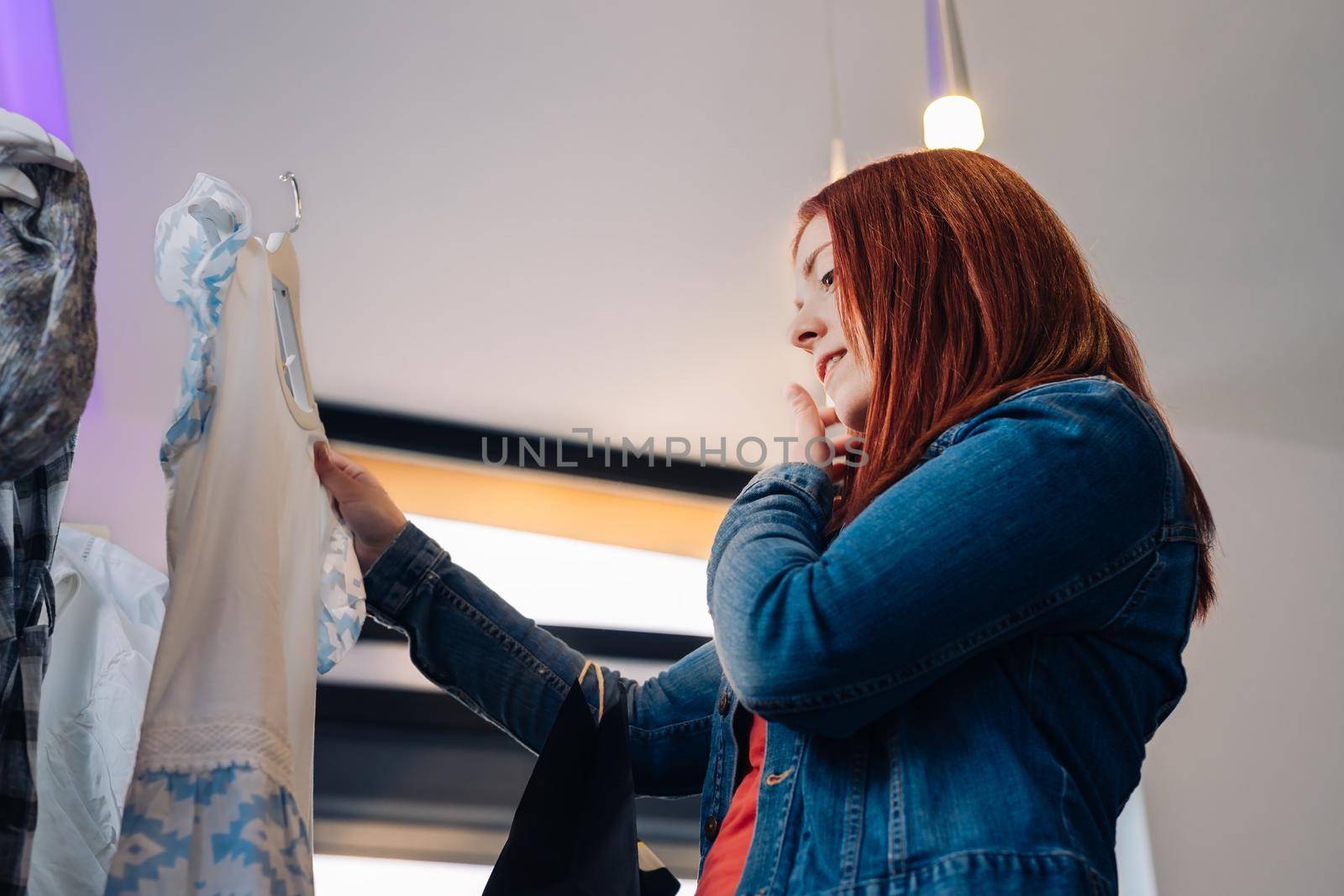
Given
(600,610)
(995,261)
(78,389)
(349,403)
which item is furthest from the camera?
(600,610)

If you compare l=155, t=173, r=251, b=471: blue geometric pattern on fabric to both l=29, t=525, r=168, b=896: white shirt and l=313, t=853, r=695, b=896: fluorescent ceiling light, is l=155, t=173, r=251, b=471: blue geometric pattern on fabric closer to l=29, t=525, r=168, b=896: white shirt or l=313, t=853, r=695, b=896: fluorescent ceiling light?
l=29, t=525, r=168, b=896: white shirt

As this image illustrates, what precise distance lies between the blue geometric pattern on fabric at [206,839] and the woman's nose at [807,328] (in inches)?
24.7

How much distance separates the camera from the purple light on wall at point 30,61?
165 centimetres

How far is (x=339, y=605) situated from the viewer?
0.96 meters

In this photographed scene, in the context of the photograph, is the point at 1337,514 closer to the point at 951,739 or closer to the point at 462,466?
the point at 462,466

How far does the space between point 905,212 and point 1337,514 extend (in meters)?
2.34

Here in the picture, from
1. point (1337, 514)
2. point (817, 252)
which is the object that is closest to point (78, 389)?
point (817, 252)

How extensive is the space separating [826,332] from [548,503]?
5.63ft

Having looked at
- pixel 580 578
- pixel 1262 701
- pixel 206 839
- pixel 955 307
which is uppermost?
pixel 580 578

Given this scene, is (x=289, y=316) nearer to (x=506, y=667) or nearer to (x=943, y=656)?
(x=506, y=667)

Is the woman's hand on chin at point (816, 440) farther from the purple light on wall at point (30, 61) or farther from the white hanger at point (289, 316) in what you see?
the purple light on wall at point (30, 61)

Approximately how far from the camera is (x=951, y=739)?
2.59 feet

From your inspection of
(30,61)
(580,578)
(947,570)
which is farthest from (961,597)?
(580,578)

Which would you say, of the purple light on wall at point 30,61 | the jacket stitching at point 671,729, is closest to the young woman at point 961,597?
the jacket stitching at point 671,729
